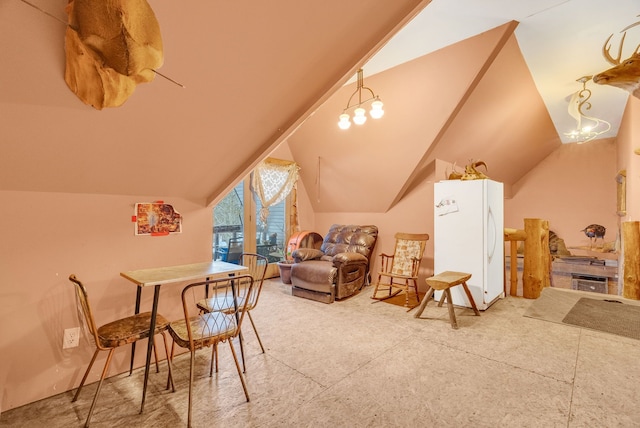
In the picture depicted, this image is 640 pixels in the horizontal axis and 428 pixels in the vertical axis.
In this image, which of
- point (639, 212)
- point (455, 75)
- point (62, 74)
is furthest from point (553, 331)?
point (62, 74)

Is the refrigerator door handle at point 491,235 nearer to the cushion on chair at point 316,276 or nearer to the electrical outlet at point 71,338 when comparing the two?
the cushion on chair at point 316,276

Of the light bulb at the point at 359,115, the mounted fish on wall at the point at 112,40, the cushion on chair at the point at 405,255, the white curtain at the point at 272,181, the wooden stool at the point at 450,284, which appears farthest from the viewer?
the white curtain at the point at 272,181

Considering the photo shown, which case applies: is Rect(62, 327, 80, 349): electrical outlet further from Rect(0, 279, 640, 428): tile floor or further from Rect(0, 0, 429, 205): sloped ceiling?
Rect(0, 0, 429, 205): sloped ceiling

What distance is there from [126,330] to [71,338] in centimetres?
52

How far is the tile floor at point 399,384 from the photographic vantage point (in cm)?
165

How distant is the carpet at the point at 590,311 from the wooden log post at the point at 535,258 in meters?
0.14

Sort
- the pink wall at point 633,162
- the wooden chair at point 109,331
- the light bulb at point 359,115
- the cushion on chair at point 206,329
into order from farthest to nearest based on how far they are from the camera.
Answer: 1. the pink wall at point 633,162
2. the light bulb at point 359,115
3. the cushion on chair at point 206,329
4. the wooden chair at point 109,331

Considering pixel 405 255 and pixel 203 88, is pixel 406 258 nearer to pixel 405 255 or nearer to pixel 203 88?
pixel 405 255

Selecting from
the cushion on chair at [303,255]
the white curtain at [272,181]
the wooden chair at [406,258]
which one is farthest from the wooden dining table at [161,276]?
the white curtain at [272,181]

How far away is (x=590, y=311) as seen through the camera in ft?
10.4

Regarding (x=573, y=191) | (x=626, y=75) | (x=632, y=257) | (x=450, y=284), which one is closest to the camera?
(x=626, y=75)

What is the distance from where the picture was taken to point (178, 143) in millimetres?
1934

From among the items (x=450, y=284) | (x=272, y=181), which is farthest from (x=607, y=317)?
(x=272, y=181)

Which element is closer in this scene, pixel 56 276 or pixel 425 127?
pixel 56 276
